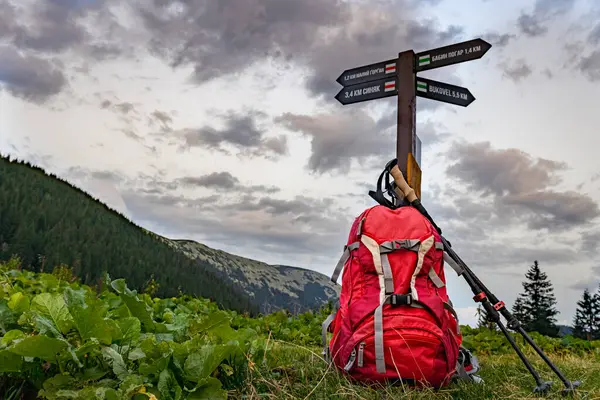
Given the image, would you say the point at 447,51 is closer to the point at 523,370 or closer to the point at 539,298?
the point at 523,370

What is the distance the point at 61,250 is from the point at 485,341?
7889 millimetres

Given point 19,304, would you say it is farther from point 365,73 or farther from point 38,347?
point 365,73

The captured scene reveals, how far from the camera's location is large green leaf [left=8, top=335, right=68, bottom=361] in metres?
1.96

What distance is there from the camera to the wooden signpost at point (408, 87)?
603cm

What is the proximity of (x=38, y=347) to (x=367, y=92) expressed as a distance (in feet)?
16.8

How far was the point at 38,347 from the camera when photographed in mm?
2000

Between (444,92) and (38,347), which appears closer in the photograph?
(38,347)

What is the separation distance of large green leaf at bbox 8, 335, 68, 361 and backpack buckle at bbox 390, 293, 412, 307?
2022mm

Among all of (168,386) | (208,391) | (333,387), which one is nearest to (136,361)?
(168,386)

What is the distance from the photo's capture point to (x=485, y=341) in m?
7.44

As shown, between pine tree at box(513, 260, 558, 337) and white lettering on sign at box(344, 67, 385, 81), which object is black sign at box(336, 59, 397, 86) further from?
pine tree at box(513, 260, 558, 337)

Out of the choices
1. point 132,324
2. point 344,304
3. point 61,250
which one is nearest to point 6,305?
point 132,324

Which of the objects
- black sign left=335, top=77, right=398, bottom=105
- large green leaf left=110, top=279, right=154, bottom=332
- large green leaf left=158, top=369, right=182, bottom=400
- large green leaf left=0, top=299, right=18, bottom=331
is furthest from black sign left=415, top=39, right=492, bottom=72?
large green leaf left=0, top=299, right=18, bottom=331

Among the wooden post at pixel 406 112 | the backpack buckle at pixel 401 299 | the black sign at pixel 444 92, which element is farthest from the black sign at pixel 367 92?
the backpack buckle at pixel 401 299
